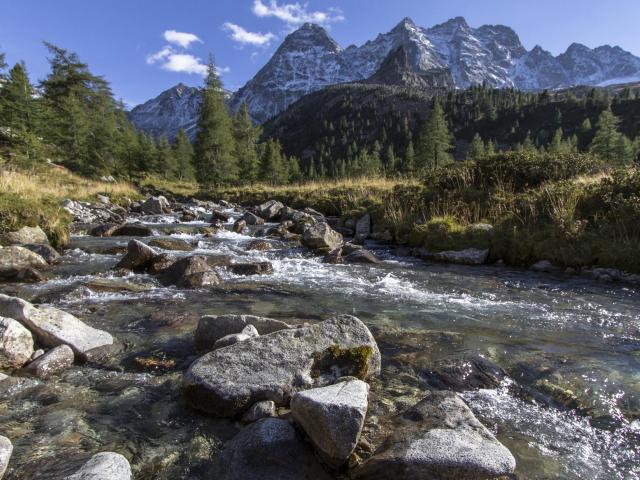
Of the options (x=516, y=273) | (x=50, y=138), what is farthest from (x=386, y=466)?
(x=50, y=138)

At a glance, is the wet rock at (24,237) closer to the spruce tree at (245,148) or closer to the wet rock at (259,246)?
the wet rock at (259,246)

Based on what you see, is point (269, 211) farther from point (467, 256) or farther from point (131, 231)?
point (467, 256)

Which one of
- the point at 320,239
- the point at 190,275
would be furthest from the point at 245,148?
the point at 190,275

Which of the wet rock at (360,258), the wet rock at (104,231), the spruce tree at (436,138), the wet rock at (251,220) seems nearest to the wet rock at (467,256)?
the wet rock at (360,258)

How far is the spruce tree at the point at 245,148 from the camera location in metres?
51.6

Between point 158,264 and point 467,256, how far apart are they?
8280 mm

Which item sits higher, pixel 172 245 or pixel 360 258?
pixel 172 245

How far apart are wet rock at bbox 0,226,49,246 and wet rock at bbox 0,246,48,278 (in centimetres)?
207

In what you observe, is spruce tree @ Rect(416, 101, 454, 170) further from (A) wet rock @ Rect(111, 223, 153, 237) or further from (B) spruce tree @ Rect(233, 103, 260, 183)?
(A) wet rock @ Rect(111, 223, 153, 237)

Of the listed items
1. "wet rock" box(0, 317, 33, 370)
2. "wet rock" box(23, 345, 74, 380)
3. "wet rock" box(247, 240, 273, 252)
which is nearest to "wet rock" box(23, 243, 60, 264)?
"wet rock" box(247, 240, 273, 252)

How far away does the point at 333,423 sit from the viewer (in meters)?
2.80

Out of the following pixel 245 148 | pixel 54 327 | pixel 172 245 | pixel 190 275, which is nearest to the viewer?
pixel 54 327

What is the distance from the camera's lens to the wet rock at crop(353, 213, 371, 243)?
624 inches

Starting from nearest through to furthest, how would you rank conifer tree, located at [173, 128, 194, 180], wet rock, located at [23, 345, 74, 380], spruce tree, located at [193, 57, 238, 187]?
wet rock, located at [23, 345, 74, 380] → spruce tree, located at [193, 57, 238, 187] → conifer tree, located at [173, 128, 194, 180]
